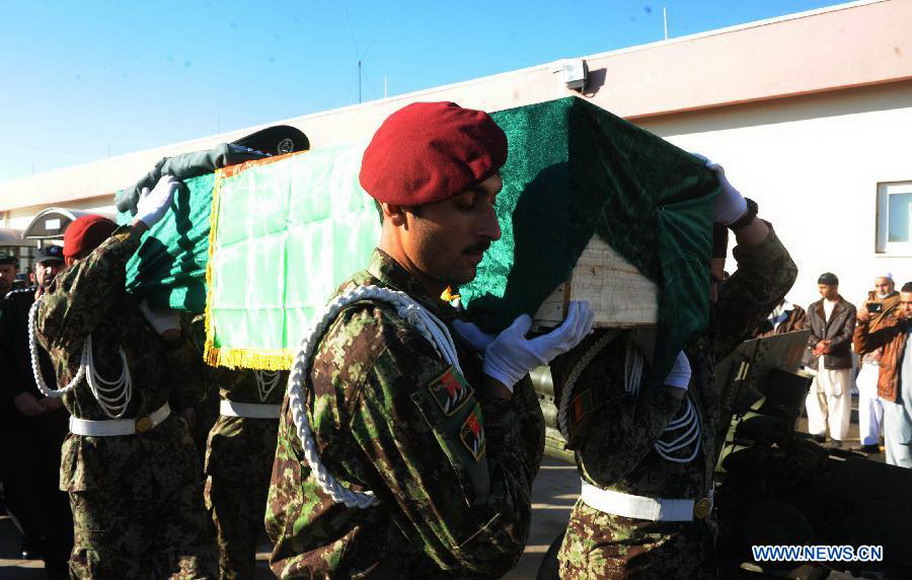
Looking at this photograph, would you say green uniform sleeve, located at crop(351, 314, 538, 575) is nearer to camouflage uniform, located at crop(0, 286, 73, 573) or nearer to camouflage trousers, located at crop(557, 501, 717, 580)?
camouflage trousers, located at crop(557, 501, 717, 580)

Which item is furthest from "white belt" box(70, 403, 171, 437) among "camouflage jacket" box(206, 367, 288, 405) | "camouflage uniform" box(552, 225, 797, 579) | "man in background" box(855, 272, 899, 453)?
"man in background" box(855, 272, 899, 453)

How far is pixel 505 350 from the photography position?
1610 mm

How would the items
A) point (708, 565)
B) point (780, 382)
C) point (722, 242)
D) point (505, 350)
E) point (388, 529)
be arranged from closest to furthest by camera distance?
point (388, 529)
point (505, 350)
point (708, 565)
point (722, 242)
point (780, 382)

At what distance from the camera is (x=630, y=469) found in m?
2.27

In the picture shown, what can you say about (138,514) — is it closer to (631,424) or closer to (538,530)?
(631,424)

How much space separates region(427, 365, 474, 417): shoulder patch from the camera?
4.26ft

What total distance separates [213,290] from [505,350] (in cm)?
150

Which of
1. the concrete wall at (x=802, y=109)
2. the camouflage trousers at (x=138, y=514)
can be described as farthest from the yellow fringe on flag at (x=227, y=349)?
the concrete wall at (x=802, y=109)

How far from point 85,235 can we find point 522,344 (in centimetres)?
260

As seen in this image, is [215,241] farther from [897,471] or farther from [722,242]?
[897,471]

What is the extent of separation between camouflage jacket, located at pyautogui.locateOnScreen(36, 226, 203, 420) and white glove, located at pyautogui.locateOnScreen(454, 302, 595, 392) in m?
1.97

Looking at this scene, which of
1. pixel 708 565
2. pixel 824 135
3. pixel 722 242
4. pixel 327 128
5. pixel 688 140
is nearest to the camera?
pixel 708 565

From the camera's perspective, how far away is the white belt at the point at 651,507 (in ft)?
7.57

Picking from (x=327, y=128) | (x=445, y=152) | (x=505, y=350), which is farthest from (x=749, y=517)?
(x=327, y=128)
